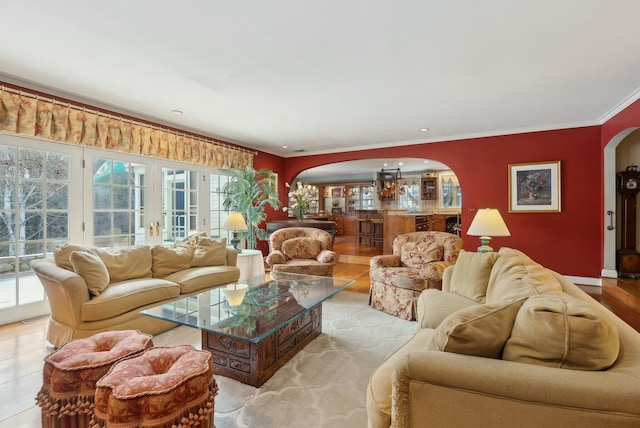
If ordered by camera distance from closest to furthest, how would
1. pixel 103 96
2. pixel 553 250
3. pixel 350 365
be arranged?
pixel 350 365, pixel 103 96, pixel 553 250

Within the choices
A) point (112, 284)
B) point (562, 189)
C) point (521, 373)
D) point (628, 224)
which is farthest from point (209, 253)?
point (628, 224)

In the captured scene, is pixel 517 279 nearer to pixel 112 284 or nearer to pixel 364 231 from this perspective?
pixel 112 284

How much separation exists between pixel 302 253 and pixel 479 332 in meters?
3.68

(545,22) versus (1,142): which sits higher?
(545,22)

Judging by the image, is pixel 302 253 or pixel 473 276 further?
pixel 302 253

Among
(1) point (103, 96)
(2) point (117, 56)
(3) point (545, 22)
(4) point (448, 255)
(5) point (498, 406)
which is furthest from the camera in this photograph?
(4) point (448, 255)

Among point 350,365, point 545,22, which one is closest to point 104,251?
point 350,365

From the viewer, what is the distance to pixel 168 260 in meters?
3.57

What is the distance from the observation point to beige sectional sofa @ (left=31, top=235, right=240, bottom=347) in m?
2.47

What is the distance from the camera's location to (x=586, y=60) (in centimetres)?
262

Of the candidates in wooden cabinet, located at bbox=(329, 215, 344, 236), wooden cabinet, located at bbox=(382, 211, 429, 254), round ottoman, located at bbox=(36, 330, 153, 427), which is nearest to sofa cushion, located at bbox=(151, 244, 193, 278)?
round ottoman, located at bbox=(36, 330, 153, 427)

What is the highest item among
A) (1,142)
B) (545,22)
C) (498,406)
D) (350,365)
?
(545,22)

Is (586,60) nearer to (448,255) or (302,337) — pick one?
(448,255)

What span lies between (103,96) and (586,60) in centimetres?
482
